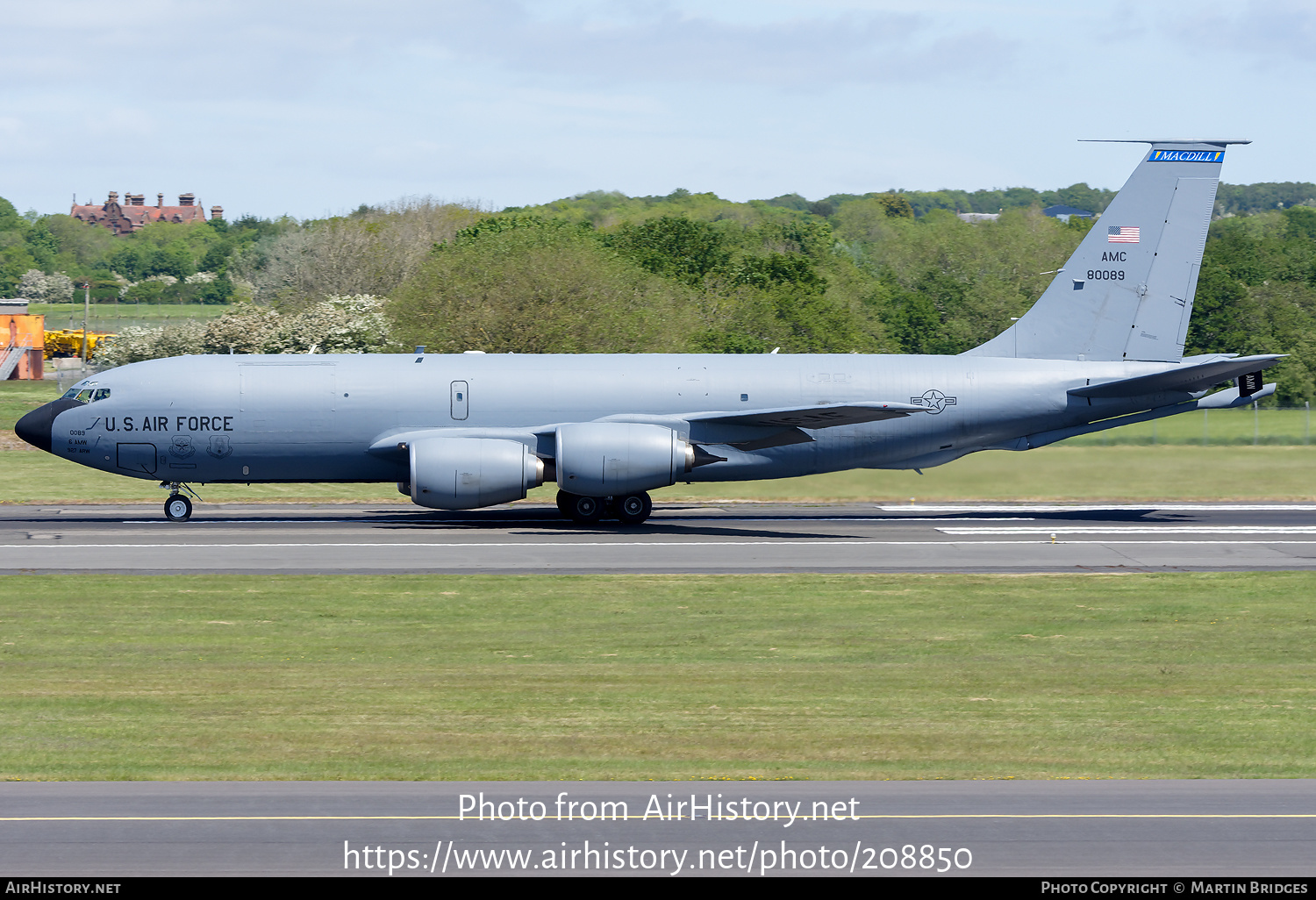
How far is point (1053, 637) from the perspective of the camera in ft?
71.5

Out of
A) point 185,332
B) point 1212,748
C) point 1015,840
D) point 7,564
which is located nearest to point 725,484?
point 7,564

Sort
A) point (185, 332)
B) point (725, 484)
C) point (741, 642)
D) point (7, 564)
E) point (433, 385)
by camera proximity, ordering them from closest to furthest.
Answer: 1. point (741, 642)
2. point (7, 564)
3. point (433, 385)
4. point (725, 484)
5. point (185, 332)

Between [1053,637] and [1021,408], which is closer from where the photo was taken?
[1053,637]

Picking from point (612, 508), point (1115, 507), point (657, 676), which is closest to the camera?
point (657, 676)

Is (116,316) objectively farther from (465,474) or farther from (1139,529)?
(1139,529)

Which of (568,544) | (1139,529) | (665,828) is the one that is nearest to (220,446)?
(568,544)

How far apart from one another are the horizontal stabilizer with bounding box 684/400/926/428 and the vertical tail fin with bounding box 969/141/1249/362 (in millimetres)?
5289

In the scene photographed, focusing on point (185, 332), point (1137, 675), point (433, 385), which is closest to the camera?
point (1137, 675)

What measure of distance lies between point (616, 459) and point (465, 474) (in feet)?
12.5

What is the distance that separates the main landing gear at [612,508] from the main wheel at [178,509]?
10.4 meters

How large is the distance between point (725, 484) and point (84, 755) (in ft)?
106

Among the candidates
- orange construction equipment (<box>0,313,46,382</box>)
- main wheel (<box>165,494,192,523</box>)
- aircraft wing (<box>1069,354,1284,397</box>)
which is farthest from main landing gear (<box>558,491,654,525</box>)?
orange construction equipment (<box>0,313,46,382</box>)

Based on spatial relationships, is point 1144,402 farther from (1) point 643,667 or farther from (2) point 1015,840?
(2) point 1015,840

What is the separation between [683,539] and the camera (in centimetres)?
3431
